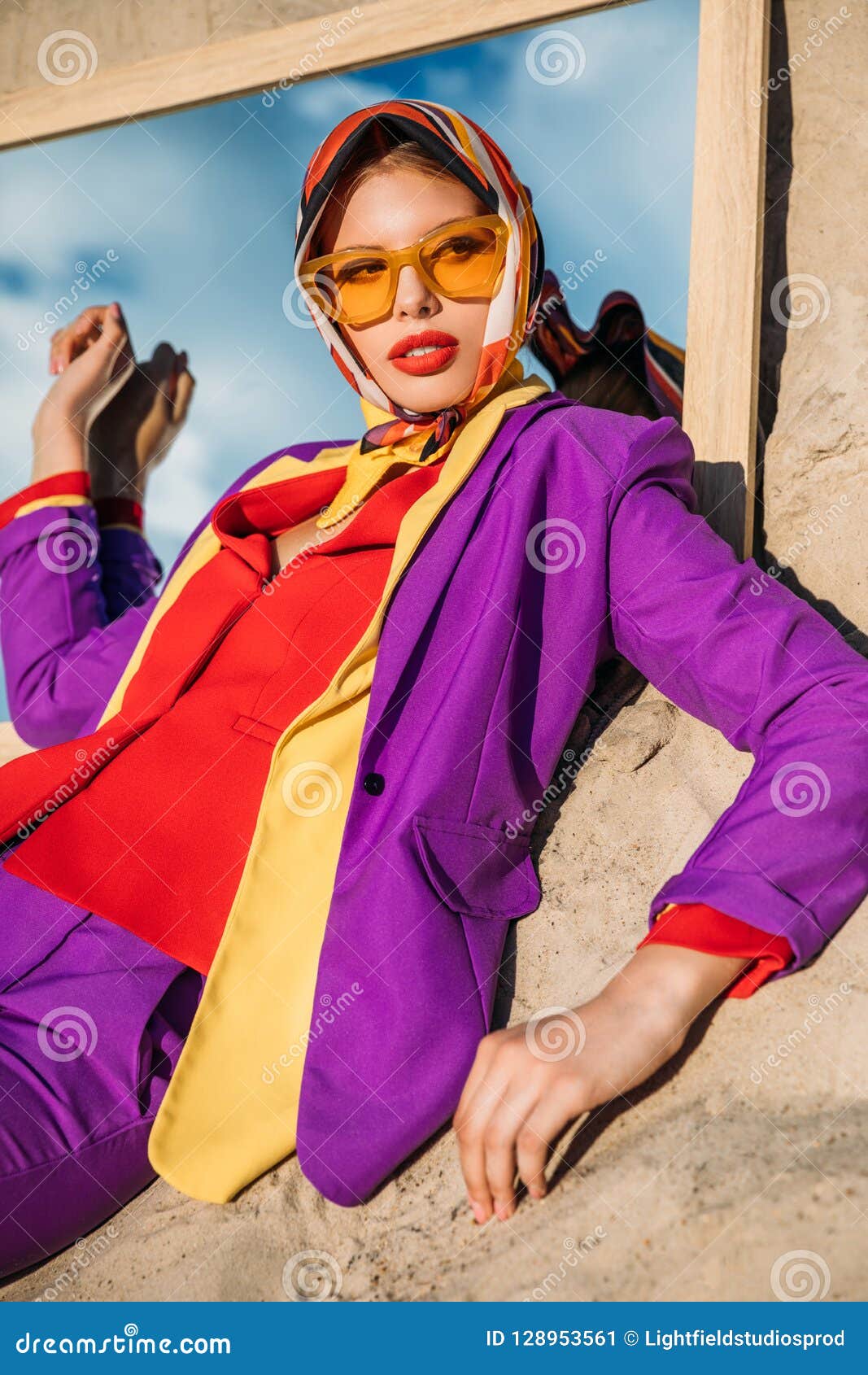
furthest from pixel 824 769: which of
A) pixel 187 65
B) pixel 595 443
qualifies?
pixel 187 65

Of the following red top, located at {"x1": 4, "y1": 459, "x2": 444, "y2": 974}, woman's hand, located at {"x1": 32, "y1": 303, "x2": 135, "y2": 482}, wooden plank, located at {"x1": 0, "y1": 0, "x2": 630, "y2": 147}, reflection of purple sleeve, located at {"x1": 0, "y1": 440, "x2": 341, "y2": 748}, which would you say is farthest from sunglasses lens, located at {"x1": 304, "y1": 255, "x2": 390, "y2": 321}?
woman's hand, located at {"x1": 32, "y1": 303, "x2": 135, "y2": 482}

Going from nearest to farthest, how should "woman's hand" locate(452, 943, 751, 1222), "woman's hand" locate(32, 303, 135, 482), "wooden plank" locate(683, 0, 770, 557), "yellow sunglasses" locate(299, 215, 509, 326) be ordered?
"woman's hand" locate(452, 943, 751, 1222)
"yellow sunglasses" locate(299, 215, 509, 326)
"wooden plank" locate(683, 0, 770, 557)
"woman's hand" locate(32, 303, 135, 482)

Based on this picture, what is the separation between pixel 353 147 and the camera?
1.80 m

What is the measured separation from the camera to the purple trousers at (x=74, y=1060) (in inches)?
57.3

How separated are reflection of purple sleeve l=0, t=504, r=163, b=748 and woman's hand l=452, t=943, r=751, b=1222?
4.13 ft

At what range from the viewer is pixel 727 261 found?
6.65ft

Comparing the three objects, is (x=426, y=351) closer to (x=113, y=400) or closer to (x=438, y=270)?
(x=438, y=270)

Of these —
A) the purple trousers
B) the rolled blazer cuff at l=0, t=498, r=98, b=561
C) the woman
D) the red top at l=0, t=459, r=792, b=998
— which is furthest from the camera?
the rolled blazer cuff at l=0, t=498, r=98, b=561

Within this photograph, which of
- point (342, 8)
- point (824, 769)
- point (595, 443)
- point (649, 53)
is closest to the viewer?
point (824, 769)

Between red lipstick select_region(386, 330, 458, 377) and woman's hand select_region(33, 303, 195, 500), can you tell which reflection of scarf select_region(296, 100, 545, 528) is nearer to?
red lipstick select_region(386, 330, 458, 377)

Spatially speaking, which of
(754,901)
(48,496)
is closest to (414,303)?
(754,901)

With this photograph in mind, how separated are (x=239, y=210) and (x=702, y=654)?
178 cm

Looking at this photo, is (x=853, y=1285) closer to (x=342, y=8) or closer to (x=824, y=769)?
(x=824, y=769)

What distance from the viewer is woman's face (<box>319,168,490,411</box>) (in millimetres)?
1773
